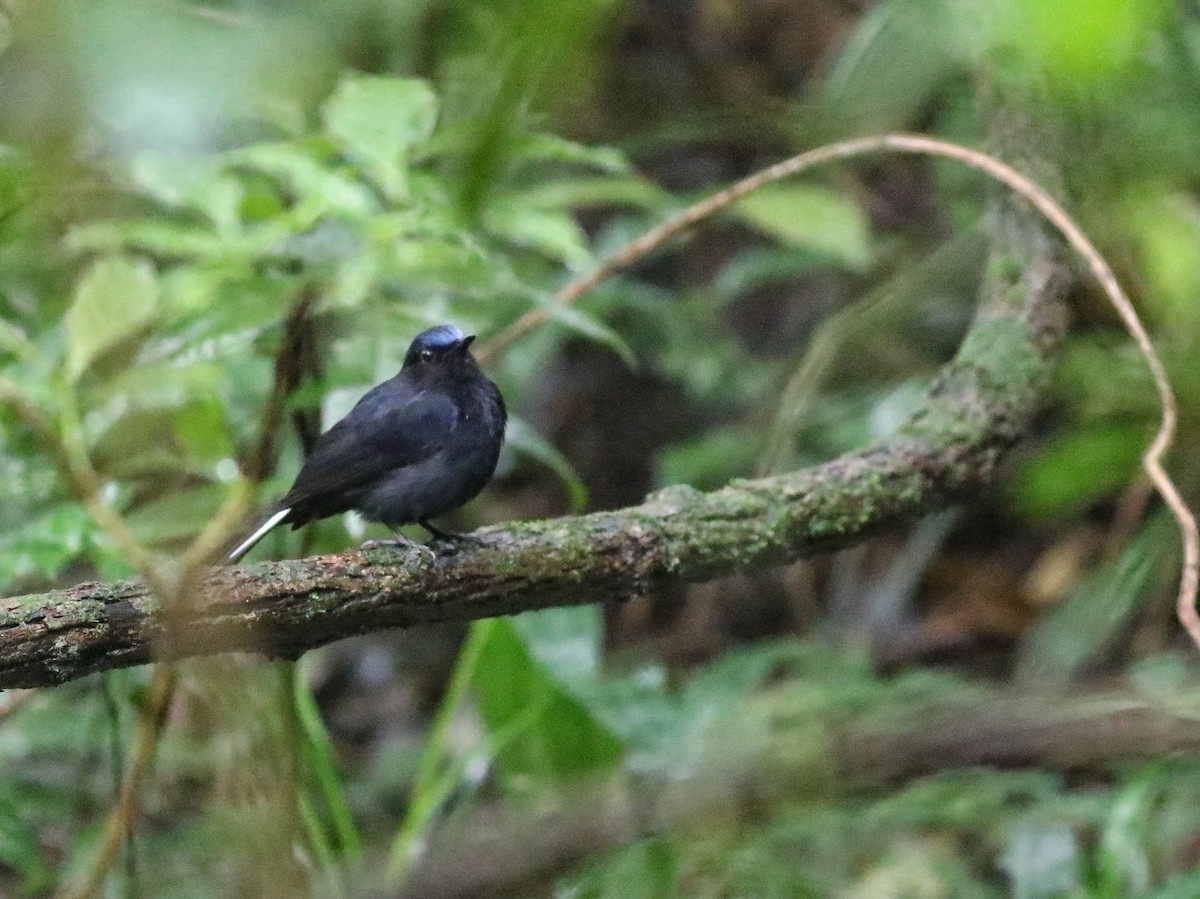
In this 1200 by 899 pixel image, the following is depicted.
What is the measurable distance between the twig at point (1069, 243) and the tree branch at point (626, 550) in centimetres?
29

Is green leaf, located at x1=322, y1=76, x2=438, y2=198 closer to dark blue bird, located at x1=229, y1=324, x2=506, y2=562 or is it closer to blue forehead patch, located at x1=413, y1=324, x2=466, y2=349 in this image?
dark blue bird, located at x1=229, y1=324, x2=506, y2=562

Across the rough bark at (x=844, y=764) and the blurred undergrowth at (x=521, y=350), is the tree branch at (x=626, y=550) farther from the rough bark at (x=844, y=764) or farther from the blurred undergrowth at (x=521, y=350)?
the rough bark at (x=844, y=764)

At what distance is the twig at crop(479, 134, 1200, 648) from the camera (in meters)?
2.17

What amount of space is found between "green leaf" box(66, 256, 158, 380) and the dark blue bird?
0.72 metres

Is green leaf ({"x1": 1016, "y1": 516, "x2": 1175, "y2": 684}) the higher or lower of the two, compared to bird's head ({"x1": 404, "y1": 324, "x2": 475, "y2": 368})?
lower

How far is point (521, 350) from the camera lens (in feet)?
18.5

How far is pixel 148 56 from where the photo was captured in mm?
440

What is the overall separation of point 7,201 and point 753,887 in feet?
7.17

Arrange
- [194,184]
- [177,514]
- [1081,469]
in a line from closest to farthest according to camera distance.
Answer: [1081,469], [194,184], [177,514]

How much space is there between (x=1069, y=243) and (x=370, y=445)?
1.88 meters

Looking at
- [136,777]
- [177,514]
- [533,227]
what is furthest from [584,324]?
[136,777]

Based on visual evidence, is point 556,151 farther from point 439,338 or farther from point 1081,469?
point 1081,469

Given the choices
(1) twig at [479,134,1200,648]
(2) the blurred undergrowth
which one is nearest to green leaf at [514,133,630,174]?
(2) the blurred undergrowth

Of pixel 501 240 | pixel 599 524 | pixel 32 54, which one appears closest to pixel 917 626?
pixel 501 240
